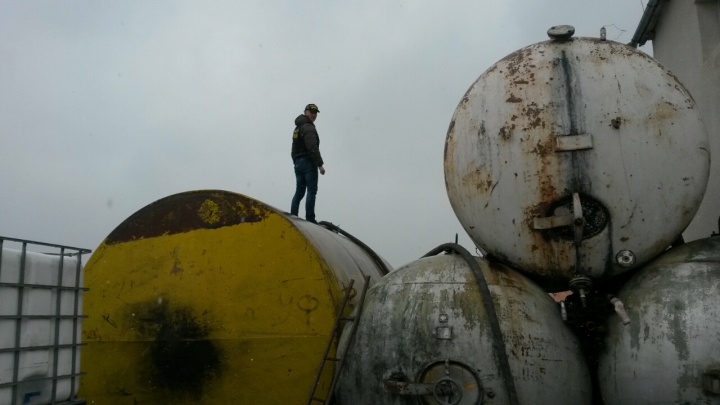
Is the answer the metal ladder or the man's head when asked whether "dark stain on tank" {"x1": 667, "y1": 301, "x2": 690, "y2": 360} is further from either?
the man's head

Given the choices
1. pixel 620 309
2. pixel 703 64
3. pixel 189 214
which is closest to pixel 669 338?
pixel 620 309

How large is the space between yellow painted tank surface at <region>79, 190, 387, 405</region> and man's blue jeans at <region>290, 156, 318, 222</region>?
176 cm

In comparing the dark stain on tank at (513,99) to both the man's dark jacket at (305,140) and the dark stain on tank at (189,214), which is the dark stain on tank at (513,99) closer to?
the dark stain on tank at (189,214)

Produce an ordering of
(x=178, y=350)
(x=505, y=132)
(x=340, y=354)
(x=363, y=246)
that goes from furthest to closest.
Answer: (x=363, y=246) < (x=178, y=350) < (x=340, y=354) < (x=505, y=132)

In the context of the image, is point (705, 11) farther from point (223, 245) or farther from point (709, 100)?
point (223, 245)

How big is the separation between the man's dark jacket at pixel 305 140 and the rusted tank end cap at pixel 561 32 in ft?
9.83

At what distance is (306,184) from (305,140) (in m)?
0.45

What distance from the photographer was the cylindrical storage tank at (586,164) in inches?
152

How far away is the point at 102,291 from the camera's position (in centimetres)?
487

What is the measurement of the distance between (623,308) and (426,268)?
43.9 inches

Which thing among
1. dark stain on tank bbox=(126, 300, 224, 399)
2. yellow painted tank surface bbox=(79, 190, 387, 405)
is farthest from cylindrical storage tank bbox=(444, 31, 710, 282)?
dark stain on tank bbox=(126, 300, 224, 399)

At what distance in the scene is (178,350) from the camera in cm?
455

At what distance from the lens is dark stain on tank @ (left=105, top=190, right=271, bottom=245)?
4.78m

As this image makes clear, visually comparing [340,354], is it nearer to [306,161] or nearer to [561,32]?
[561,32]
